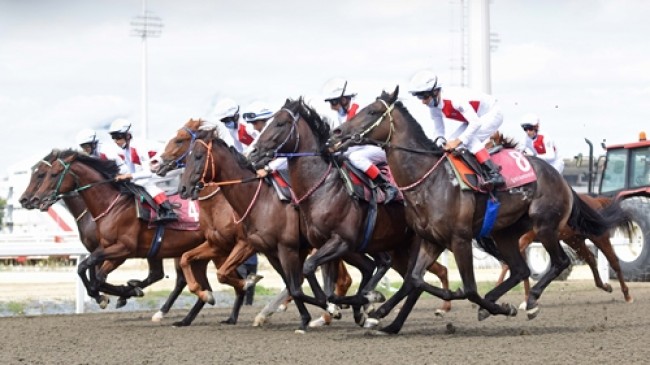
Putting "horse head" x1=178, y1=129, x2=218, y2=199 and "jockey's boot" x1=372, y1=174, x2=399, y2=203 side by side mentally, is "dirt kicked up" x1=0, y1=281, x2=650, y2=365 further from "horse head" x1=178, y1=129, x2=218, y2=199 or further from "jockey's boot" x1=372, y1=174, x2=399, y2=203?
"horse head" x1=178, y1=129, x2=218, y2=199

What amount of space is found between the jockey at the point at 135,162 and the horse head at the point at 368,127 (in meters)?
3.75

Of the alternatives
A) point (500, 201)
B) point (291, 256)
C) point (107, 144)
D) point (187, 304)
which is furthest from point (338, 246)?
point (187, 304)

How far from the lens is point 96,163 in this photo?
14.3 m

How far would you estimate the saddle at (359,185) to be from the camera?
38.2 ft

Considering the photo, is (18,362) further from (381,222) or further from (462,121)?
(462,121)

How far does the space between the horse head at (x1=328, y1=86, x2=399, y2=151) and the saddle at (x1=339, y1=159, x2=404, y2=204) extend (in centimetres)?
61

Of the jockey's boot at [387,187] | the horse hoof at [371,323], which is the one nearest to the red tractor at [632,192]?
the jockey's boot at [387,187]

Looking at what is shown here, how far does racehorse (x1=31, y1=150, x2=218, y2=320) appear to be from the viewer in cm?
1398

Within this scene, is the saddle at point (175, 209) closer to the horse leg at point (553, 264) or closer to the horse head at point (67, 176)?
the horse head at point (67, 176)

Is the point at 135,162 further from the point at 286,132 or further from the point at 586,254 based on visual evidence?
the point at 586,254

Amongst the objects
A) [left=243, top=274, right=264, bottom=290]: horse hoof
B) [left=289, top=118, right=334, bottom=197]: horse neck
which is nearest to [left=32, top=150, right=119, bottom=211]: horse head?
[left=243, top=274, right=264, bottom=290]: horse hoof

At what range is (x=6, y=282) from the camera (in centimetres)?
2219

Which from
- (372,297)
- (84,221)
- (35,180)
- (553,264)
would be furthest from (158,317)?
(553,264)

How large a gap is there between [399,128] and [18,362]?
4.04 m
